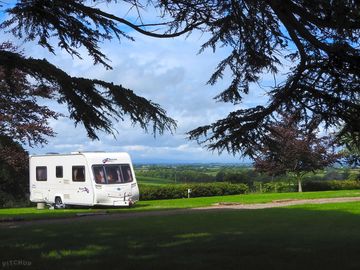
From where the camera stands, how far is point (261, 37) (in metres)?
7.93

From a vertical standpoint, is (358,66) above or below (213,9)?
below

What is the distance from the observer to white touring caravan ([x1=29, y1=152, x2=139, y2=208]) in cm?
2378

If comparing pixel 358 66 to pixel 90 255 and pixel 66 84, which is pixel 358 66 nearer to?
pixel 66 84

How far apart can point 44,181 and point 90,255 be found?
18.4m

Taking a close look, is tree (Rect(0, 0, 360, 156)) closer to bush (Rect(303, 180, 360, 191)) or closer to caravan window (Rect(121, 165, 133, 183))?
caravan window (Rect(121, 165, 133, 183))

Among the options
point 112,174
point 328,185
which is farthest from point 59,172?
point 328,185

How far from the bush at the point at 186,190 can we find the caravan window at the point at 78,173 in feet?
22.4

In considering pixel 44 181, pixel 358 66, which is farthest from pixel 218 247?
pixel 44 181

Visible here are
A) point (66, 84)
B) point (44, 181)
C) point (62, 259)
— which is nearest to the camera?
point (66, 84)

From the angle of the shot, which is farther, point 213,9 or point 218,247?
point 218,247

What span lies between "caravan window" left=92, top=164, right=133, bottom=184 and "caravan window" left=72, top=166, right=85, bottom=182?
615mm

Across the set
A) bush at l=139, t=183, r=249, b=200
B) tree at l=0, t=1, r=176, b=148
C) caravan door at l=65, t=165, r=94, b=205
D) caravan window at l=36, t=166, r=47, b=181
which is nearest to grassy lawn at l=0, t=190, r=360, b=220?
caravan door at l=65, t=165, r=94, b=205

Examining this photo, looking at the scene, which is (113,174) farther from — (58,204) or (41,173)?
(41,173)

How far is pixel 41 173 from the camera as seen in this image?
2636 centimetres
